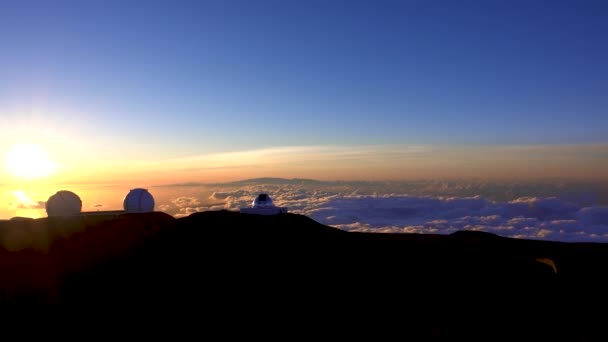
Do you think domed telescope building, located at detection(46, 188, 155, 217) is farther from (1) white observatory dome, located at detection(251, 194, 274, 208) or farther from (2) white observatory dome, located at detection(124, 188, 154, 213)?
(1) white observatory dome, located at detection(251, 194, 274, 208)

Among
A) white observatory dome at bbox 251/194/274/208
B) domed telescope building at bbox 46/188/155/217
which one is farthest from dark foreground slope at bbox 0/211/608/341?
white observatory dome at bbox 251/194/274/208

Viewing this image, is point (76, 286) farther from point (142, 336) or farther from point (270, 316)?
point (270, 316)

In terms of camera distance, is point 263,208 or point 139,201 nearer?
point 139,201

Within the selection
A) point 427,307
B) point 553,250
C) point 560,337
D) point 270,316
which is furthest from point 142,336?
point 553,250

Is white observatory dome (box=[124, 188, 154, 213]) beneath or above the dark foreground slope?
above

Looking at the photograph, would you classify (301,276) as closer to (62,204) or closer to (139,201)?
(139,201)

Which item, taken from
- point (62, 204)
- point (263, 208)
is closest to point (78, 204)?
point (62, 204)

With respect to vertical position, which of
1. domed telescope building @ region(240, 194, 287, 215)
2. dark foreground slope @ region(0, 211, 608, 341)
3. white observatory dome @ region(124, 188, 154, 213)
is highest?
white observatory dome @ region(124, 188, 154, 213)
